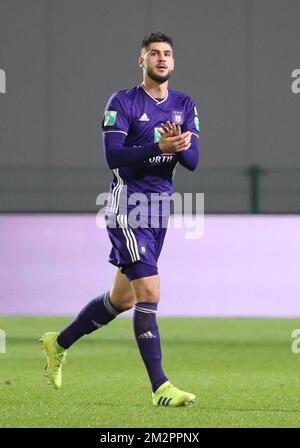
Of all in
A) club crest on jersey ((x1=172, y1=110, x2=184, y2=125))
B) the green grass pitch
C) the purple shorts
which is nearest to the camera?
the green grass pitch

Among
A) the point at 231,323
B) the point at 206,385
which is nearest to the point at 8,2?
the point at 231,323

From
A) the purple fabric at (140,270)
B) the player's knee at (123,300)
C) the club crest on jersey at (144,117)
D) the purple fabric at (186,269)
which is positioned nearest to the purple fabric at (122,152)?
the club crest on jersey at (144,117)

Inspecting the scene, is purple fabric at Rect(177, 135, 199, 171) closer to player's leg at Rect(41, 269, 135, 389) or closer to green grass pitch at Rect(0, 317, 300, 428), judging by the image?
player's leg at Rect(41, 269, 135, 389)

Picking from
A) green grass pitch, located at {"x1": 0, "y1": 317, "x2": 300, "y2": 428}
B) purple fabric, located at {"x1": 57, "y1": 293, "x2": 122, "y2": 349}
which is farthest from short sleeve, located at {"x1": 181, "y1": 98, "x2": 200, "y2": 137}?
green grass pitch, located at {"x1": 0, "y1": 317, "x2": 300, "y2": 428}

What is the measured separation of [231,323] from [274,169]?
7.51ft

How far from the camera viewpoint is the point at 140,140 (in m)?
6.86

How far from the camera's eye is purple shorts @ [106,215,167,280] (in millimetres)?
6656

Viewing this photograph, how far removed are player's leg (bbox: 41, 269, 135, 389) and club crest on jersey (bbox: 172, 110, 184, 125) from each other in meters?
0.89

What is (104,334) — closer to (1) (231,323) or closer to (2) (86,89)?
(1) (231,323)

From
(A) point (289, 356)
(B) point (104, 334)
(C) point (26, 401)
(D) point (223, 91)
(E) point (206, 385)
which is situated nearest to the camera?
(C) point (26, 401)

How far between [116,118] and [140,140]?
0.22 m

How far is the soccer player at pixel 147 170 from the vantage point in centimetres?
657

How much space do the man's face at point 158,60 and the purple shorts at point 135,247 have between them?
773 mm

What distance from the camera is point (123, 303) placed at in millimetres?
7105
